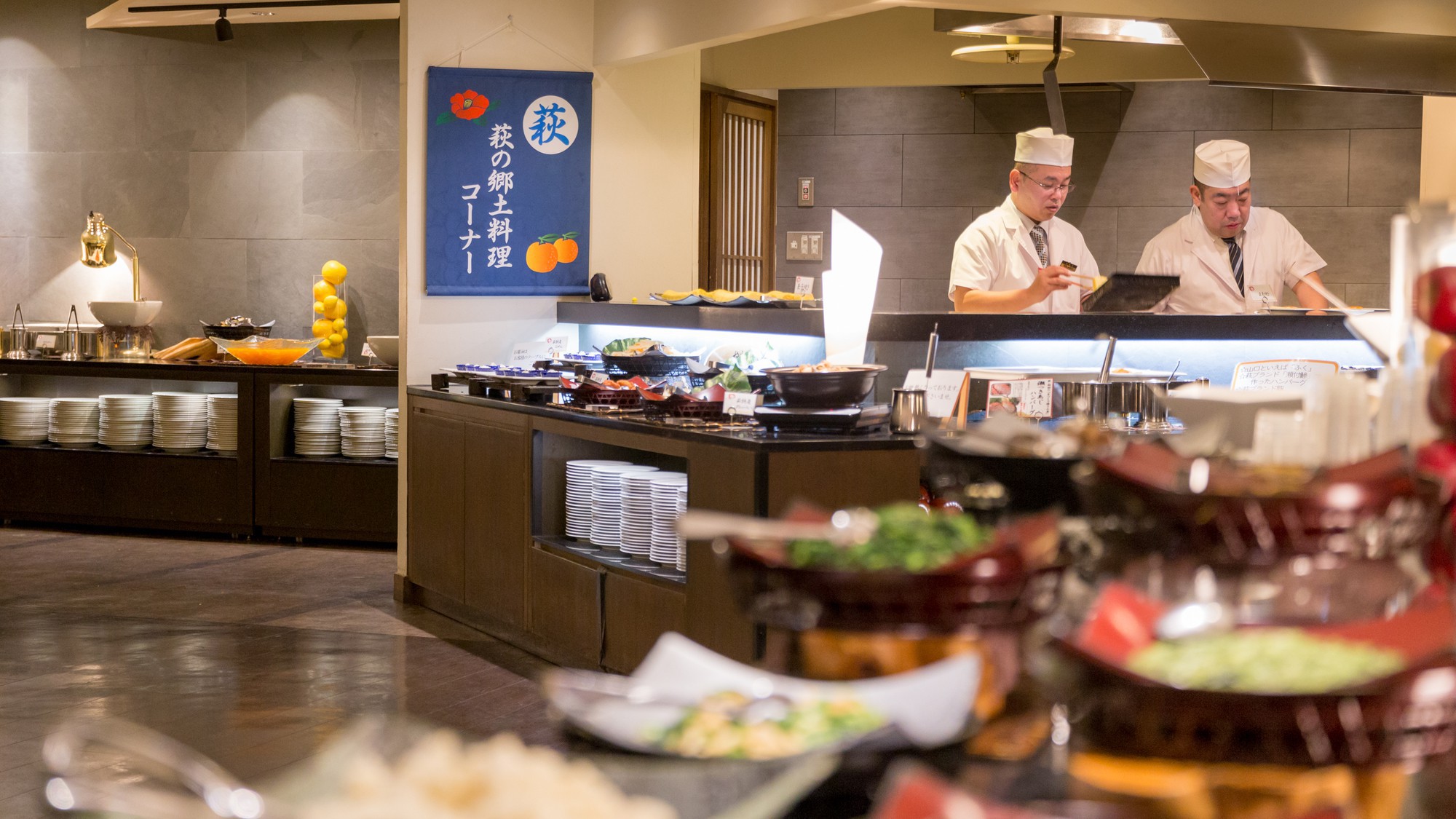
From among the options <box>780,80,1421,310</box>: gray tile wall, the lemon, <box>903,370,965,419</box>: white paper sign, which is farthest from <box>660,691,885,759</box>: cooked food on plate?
<box>780,80,1421,310</box>: gray tile wall

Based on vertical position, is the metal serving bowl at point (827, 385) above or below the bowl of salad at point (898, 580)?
above

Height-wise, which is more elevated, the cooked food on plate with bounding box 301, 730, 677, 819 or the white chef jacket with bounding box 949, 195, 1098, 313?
the white chef jacket with bounding box 949, 195, 1098, 313

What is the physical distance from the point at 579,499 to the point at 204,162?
4744 millimetres

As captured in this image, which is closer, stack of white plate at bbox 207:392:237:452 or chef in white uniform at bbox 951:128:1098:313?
chef in white uniform at bbox 951:128:1098:313

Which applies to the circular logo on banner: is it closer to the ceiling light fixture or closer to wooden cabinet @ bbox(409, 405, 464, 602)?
wooden cabinet @ bbox(409, 405, 464, 602)

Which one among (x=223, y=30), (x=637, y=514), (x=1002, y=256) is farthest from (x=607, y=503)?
(x=223, y=30)

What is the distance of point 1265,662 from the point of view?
3.38ft

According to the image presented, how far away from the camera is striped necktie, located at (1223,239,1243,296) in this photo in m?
5.60

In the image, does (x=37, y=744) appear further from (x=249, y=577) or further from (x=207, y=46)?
(x=207, y=46)

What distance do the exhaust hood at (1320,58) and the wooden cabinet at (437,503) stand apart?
10.4ft

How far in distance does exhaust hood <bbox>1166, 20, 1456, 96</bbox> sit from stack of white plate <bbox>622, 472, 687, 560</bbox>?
2540 millimetres

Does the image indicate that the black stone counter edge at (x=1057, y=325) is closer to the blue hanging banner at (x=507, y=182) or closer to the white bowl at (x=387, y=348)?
the blue hanging banner at (x=507, y=182)

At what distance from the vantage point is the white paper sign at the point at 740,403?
4203mm

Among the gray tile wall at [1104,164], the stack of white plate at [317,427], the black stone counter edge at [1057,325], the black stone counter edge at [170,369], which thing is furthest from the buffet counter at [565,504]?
the gray tile wall at [1104,164]
